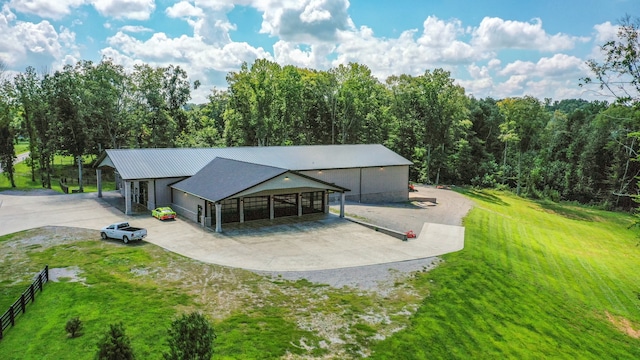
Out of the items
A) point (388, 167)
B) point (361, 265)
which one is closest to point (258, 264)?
point (361, 265)

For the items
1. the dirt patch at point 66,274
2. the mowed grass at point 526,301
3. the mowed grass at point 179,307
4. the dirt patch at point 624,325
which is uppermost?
the dirt patch at point 66,274

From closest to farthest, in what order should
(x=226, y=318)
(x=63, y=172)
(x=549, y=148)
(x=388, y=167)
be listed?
1. (x=226, y=318)
2. (x=388, y=167)
3. (x=63, y=172)
4. (x=549, y=148)

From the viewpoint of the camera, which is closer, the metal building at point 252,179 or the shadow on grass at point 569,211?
the metal building at point 252,179

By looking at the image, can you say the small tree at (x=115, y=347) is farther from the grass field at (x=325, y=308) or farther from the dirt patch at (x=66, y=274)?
the dirt patch at (x=66, y=274)

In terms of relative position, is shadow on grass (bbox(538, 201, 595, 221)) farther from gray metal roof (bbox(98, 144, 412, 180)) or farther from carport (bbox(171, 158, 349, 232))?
carport (bbox(171, 158, 349, 232))

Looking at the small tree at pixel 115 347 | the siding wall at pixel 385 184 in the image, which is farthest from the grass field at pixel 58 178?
the small tree at pixel 115 347

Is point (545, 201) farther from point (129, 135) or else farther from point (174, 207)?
point (129, 135)

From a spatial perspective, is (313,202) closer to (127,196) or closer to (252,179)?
(252,179)
